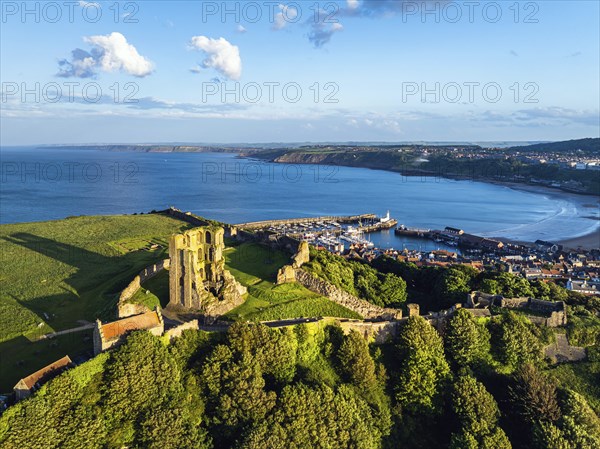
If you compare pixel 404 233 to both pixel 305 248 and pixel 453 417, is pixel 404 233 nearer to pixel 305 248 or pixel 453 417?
pixel 305 248

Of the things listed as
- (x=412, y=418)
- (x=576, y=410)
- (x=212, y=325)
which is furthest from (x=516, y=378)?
(x=212, y=325)

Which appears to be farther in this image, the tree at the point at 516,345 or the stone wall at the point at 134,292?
the tree at the point at 516,345

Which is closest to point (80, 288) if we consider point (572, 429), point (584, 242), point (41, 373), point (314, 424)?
point (41, 373)

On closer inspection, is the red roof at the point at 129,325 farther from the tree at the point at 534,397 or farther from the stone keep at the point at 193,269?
the tree at the point at 534,397

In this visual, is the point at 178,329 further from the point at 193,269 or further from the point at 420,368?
the point at 420,368

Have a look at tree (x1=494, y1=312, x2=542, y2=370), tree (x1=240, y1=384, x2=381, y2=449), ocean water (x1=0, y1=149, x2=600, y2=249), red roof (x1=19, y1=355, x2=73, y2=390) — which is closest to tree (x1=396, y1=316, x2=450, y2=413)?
tree (x1=240, y1=384, x2=381, y2=449)

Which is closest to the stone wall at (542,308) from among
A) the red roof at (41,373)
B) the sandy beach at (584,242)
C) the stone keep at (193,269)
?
the stone keep at (193,269)
